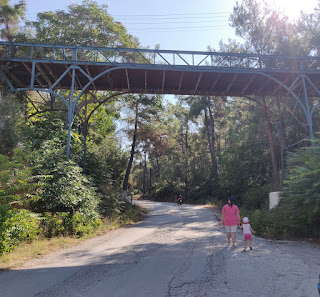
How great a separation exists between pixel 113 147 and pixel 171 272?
19140 mm

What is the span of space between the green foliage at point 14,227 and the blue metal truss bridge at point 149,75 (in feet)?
18.6

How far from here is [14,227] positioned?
7.36 metres

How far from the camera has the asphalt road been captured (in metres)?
4.55

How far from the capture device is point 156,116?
29453 millimetres

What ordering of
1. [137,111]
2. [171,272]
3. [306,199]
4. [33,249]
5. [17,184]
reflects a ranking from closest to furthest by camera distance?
[171,272] < [33,249] < [17,184] < [306,199] < [137,111]

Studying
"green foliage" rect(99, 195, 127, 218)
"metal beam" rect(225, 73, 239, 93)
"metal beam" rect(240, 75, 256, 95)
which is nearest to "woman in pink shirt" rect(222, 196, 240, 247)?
"green foliage" rect(99, 195, 127, 218)

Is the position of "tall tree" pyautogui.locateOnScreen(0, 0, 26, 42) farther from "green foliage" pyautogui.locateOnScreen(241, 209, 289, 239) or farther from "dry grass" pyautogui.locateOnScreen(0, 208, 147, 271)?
"green foliage" pyautogui.locateOnScreen(241, 209, 289, 239)

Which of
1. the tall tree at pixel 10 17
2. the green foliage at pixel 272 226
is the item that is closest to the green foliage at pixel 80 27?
the tall tree at pixel 10 17

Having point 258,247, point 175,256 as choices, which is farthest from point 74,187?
point 258,247

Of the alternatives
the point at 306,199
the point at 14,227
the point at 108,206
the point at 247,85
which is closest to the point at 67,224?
the point at 14,227

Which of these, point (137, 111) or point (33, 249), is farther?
point (137, 111)

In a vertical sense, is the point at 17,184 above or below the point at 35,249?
above

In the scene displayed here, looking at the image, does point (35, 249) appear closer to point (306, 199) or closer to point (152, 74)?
point (306, 199)

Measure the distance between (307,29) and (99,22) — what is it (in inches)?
636
